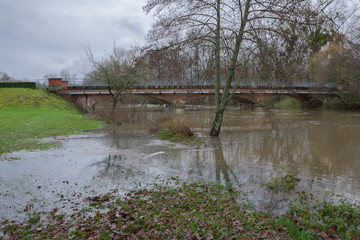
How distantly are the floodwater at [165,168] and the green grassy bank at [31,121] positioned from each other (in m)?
1.88

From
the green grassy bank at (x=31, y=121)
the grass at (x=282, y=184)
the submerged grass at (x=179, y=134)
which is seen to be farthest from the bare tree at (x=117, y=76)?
the grass at (x=282, y=184)

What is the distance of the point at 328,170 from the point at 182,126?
8.47m

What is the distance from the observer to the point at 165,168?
9.48 meters

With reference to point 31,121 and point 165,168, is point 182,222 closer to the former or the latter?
point 165,168

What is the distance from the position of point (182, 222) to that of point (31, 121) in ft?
65.6

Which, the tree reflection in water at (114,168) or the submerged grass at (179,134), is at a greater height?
the submerged grass at (179,134)

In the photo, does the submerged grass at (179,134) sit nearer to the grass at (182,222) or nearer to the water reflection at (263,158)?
the water reflection at (263,158)

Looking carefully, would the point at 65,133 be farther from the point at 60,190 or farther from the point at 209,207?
the point at 209,207

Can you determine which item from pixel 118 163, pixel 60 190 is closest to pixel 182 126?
pixel 118 163

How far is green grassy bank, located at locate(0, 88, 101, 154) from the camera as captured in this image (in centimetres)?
1393

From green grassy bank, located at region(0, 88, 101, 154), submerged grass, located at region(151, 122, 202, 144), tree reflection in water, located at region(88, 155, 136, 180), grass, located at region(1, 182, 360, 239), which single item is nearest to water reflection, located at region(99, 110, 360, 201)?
submerged grass, located at region(151, 122, 202, 144)

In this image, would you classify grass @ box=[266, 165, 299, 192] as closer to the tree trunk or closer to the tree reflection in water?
the tree reflection in water

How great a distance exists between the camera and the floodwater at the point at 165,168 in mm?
6719

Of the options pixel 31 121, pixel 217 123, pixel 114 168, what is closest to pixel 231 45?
pixel 217 123
